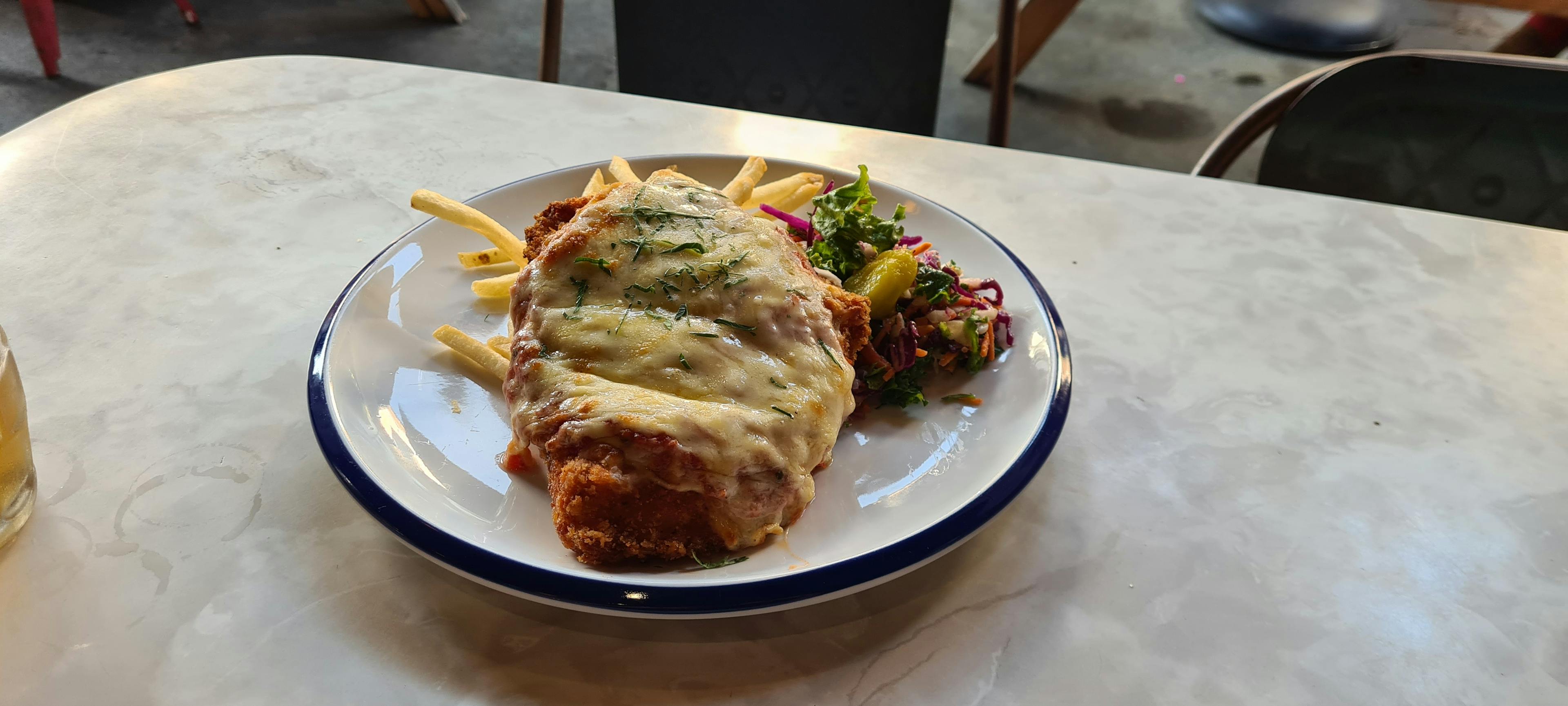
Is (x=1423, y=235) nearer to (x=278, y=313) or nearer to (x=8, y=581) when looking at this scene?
(x=278, y=313)

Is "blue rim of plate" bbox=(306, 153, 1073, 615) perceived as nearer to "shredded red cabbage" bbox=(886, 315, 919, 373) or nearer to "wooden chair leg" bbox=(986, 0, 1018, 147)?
"shredded red cabbage" bbox=(886, 315, 919, 373)

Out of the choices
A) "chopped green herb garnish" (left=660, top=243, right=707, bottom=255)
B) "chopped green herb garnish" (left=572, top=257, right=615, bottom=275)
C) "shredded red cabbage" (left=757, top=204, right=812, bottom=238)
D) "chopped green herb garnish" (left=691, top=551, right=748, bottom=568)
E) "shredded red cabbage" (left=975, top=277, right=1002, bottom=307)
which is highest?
"chopped green herb garnish" (left=660, top=243, right=707, bottom=255)

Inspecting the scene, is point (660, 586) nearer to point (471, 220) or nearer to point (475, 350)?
point (475, 350)

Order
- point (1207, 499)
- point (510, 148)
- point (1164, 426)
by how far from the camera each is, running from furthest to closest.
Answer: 1. point (510, 148)
2. point (1164, 426)
3. point (1207, 499)

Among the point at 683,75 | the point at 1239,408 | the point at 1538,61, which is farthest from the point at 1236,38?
the point at 1239,408

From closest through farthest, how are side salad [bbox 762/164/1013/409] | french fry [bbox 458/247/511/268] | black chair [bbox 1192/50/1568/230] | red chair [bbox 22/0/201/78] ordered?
side salad [bbox 762/164/1013/409]
french fry [bbox 458/247/511/268]
black chair [bbox 1192/50/1568/230]
red chair [bbox 22/0/201/78]

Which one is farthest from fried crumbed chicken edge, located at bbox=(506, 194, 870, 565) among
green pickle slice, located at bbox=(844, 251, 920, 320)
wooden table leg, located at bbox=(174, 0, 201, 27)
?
wooden table leg, located at bbox=(174, 0, 201, 27)
